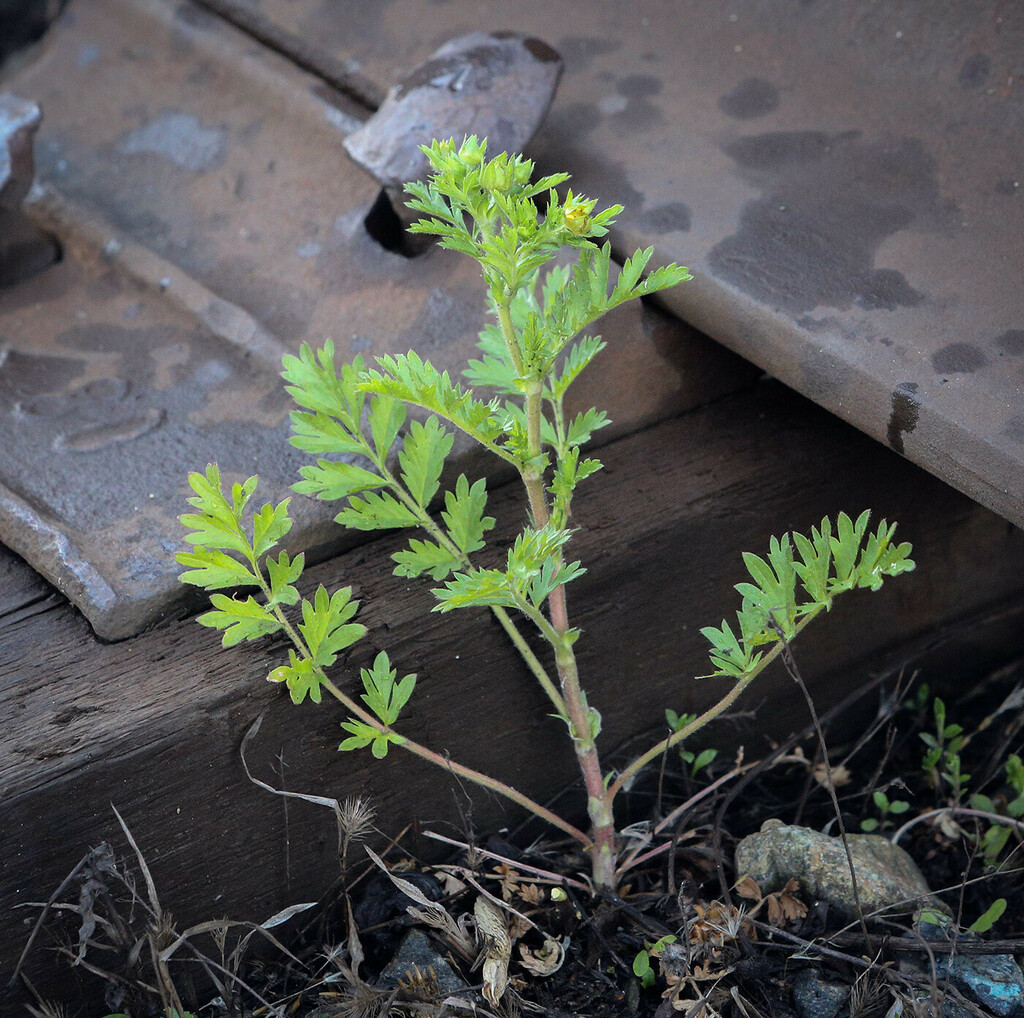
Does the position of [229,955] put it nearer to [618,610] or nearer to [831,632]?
[618,610]

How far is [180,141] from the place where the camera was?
7.66 ft

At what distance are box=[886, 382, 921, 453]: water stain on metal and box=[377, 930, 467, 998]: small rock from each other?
964 mm

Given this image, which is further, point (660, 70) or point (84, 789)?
point (660, 70)

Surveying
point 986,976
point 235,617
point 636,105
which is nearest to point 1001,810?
point 986,976

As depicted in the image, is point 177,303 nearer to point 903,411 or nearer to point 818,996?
point 903,411

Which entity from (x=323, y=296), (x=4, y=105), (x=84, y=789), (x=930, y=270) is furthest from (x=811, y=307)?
(x=4, y=105)

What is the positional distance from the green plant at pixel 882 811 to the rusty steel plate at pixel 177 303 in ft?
2.40

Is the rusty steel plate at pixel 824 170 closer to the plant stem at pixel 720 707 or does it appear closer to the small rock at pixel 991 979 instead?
the plant stem at pixel 720 707

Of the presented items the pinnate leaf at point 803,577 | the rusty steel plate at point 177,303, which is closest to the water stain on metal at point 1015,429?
the pinnate leaf at point 803,577

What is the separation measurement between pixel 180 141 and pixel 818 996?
203cm

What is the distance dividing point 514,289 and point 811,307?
0.59m

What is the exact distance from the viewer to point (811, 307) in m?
1.63

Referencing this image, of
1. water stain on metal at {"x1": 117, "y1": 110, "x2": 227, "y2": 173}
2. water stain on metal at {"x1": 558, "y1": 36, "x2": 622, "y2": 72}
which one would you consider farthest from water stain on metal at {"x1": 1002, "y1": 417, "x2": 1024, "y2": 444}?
water stain on metal at {"x1": 117, "y1": 110, "x2": 227, "y2": 173}

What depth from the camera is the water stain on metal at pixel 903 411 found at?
4.85 feet
